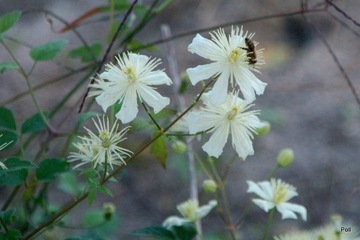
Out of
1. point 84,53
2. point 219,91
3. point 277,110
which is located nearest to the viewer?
point 219,91

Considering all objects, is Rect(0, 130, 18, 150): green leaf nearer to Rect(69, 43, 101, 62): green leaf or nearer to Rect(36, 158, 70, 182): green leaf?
Rect(36, 158, 70, 182): green leaf

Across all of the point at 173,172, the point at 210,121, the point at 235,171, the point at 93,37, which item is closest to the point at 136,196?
the point at 173,172

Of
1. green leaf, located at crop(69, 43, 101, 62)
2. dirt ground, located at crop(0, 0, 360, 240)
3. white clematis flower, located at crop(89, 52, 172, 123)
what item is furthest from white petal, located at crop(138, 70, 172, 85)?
dirt ground, located at crop(0, 0, 360, 240)

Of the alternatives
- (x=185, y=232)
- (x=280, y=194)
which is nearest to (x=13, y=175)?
(x=185, y=232)

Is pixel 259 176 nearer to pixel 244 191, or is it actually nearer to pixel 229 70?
pixel 244 191

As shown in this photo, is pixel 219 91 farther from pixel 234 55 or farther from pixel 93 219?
pixel 93 219

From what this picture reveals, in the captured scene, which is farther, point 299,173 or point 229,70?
point 299,173

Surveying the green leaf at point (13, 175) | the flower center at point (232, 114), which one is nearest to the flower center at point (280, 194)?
the flower center at point (232, 114)
